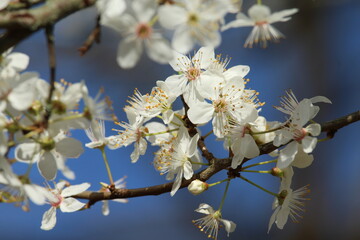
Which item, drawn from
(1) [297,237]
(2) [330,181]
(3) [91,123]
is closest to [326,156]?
(2) [330,181]

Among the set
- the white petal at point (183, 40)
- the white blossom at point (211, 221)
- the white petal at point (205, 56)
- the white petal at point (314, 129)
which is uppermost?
the white petal at point (183, 40)

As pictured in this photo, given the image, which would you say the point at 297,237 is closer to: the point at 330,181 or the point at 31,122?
the point at 330,181

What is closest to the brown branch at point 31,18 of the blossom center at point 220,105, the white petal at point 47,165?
the white petal at point 47,165

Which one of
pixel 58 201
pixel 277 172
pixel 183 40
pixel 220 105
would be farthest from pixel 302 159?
pixel 58 201

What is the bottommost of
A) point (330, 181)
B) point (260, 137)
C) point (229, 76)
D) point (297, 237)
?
point (297, 237)

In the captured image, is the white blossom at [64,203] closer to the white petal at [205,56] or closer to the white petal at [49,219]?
the white petal at [49,219]

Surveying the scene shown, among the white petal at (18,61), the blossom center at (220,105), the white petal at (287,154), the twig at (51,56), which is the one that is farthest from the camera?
the blossom center at (220,105)
